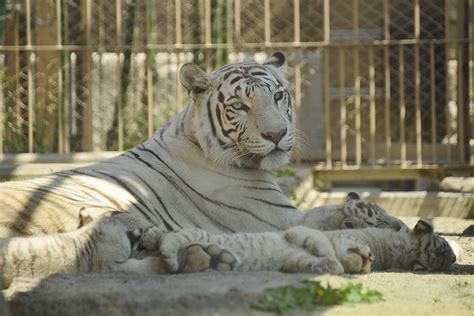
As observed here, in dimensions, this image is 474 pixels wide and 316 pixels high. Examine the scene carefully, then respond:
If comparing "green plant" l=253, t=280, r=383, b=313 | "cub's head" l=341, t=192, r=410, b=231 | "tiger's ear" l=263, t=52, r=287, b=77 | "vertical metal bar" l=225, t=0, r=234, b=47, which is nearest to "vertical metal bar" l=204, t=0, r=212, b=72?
"vertical metal bar" l=225, t=0, r=234, b=47

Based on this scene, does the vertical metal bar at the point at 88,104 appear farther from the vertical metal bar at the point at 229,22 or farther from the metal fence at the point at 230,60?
the vertical metal bar at the point at 229,22

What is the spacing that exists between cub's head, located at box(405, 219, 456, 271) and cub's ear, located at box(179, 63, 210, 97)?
162cm

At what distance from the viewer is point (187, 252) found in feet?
13.4

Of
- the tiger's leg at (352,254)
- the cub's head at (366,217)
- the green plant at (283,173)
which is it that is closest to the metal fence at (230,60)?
the green plant at (283,173)

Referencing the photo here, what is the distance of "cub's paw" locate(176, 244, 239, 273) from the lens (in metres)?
4.04

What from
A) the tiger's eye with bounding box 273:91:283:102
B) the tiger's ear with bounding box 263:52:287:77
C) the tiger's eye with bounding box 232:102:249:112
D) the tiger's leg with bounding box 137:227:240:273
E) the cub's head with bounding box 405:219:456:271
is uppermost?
the tiger's ear with bounding box 263:52:287:77

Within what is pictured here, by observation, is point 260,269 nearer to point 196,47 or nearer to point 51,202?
point 51,202

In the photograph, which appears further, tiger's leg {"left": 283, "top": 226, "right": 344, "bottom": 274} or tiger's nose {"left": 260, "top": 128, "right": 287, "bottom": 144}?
tiger's nose {"left": 260, "top": 128, "right": 287, "bottom": 144}

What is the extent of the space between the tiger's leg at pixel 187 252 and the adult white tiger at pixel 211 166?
2.73 feet

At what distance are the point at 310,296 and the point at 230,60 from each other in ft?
22.8

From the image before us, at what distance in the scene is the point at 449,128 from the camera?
1035cm

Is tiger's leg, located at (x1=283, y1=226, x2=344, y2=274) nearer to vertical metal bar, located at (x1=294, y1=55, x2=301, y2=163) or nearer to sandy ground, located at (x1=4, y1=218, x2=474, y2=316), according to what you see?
sandy ground, located at (x1=4, y1=218, x2=474, y2=316)

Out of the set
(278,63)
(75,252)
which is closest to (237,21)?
(278,63)

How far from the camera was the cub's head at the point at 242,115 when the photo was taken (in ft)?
17.7
